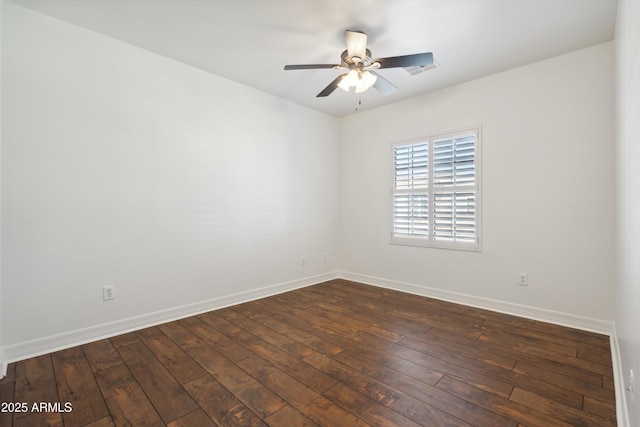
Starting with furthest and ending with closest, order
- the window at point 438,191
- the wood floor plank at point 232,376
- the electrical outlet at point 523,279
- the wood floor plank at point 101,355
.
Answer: the window at point 438,191
the electrical outlet at point 523,279
the wood floor plank at point 101,355
the wood floor plank at point 232,376

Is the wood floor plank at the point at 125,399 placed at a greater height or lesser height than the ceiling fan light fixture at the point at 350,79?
lesser

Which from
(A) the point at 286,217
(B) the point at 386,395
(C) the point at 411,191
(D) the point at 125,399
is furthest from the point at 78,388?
(C) the point at 411,191

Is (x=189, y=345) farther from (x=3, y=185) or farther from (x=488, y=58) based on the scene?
(x=488, y=58)

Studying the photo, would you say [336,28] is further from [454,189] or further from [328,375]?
[328,375]

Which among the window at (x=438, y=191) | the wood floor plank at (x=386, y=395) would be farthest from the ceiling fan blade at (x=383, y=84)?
Result: the wood floor plank at (x=386, y=395)

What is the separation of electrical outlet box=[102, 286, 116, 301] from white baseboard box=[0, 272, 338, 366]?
9.0 inches

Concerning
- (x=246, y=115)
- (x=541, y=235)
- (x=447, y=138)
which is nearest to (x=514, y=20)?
(x=447, y=138)

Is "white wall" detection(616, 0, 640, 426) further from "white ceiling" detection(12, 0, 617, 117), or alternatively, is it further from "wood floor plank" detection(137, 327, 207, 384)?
"wood floor plank" detection(137, 327, 207, 384)

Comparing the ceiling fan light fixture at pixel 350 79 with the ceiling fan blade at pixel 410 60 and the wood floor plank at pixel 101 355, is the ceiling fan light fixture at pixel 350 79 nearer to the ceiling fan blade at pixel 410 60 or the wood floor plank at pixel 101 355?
the ceiling fan blade at pixel 410 60

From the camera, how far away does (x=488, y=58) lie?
2949mm

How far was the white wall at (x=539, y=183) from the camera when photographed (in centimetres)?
271

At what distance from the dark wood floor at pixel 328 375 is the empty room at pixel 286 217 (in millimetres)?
18

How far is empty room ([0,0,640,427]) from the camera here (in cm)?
182

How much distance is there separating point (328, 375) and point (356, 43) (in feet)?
8.30
